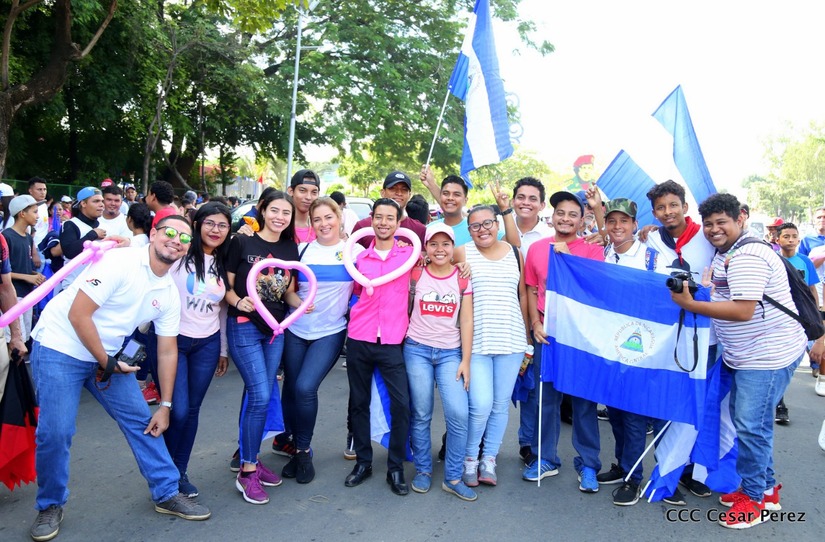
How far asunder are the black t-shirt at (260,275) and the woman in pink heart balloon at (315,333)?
177 millimetres

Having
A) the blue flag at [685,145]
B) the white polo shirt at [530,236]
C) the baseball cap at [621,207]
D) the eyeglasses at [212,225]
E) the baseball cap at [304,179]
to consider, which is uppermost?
the blue flag at [685,145]

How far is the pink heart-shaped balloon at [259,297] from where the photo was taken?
4.09 metres

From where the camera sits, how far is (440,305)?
432 cm

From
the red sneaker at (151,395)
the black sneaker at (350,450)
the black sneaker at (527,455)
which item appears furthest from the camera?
the red sneaker at (151,395)

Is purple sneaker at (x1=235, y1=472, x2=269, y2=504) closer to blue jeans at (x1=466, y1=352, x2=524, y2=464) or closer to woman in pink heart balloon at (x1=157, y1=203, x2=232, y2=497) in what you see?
woman in pink heart balloon at (x1=157, y1=203, x2=232, y2=497)

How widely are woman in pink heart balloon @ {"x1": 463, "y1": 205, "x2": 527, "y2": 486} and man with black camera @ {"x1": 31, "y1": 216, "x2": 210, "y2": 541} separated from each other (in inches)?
76.9

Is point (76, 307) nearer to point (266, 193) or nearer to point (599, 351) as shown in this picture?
point (266, 193)

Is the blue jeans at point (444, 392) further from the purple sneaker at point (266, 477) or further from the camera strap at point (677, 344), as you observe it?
the camera strap at point (677, 344)

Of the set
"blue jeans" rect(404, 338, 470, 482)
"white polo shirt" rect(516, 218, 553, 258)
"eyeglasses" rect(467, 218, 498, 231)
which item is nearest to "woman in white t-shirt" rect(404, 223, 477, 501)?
"blue jeans" rect(404, 338, 470, 482)

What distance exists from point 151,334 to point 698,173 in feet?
14.8

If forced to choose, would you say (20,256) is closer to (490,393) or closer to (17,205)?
(17,205)

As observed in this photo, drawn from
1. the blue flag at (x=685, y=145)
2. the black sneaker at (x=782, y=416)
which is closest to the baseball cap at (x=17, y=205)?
the blue flag at (x=685, y=145)

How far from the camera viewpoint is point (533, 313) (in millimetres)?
4730

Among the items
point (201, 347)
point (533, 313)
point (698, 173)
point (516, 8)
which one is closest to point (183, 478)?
point (201, 347)
